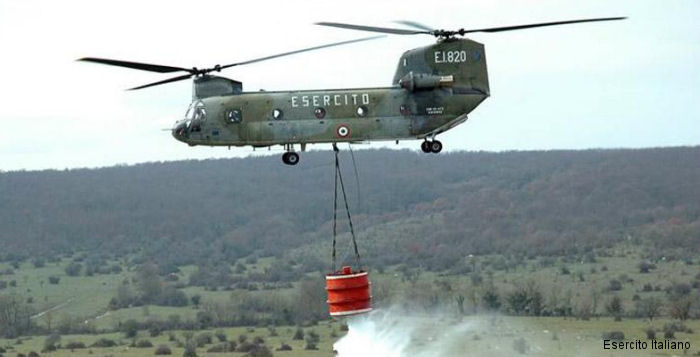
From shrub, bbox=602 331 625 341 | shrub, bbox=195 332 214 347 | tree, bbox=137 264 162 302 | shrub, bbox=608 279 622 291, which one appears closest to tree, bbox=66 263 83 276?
tree, bbox=137 264 162 302

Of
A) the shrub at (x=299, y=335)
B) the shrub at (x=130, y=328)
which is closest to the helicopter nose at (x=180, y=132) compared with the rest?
the shrub at (x=299, y=335)

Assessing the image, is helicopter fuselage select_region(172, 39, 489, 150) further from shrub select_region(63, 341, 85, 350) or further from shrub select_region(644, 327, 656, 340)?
shrub select_region(63, 341, 85, 350)

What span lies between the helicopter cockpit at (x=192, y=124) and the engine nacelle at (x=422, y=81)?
6.26m

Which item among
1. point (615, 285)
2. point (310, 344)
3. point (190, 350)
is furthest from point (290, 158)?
point (615, 285)

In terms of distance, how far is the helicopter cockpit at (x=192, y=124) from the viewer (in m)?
50.9

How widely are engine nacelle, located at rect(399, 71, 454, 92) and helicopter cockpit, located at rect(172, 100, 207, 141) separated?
626cm

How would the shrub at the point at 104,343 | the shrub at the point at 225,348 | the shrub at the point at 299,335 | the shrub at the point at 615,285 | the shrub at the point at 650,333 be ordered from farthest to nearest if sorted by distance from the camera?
the shrub at the point at 615,285, the shrub at the point at 104,343, the shrub at the point at 299,335, the shrub at the point at 225,348, the shrub at the point at 650,333

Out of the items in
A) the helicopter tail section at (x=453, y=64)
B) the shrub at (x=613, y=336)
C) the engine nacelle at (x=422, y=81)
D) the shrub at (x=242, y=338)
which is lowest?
the shrub at (x=613, y=336)

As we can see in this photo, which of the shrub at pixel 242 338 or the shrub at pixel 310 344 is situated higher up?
the shrub at pixel 242 338

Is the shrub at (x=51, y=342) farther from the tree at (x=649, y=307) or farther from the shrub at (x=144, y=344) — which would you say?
the tree at (x=649, y=307)

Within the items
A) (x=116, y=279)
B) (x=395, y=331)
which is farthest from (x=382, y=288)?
(x=116, y=279)

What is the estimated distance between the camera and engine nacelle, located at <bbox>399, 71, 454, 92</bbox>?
2026 inches

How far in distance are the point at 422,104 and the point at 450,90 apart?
122 centimetres

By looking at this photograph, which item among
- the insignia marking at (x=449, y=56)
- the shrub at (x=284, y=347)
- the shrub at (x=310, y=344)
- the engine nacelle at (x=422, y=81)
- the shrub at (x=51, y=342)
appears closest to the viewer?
the engine nacelle at (x=422, y=81)
